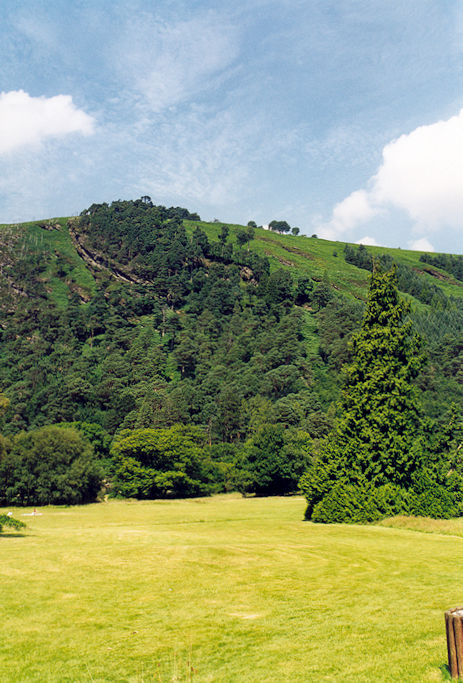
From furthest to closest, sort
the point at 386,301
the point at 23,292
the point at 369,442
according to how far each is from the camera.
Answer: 1. the point at 23,292
2. the point at 386,301
3. the point at 369,442

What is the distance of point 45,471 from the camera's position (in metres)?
63.5

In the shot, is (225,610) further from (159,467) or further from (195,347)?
(195,347)

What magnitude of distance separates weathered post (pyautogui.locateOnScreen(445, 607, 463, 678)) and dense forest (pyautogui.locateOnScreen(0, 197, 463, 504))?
4910 cm

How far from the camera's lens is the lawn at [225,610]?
836 centimetres

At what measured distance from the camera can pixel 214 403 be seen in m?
119

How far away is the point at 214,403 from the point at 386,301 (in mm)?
84275

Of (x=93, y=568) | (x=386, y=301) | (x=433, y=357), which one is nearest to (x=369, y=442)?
(x=386, y=301)

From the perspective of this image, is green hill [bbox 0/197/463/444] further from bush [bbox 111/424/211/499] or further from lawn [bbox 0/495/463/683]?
lawn [bbox 0/495/463/683]

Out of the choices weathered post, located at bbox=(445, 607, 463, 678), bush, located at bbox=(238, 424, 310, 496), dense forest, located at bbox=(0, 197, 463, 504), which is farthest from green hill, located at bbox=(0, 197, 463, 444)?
weathered post, located at bbox=(445, 607, 463, 678)

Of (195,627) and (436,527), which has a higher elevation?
(195,627)

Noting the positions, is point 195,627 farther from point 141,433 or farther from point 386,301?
point 141,433

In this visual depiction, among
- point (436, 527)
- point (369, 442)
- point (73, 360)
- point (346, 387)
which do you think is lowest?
point (436, 527)

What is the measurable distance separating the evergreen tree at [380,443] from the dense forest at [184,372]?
16.6m

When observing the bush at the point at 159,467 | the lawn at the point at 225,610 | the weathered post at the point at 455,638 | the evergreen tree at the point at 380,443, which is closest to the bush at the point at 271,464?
the bush at the point at 159,467
